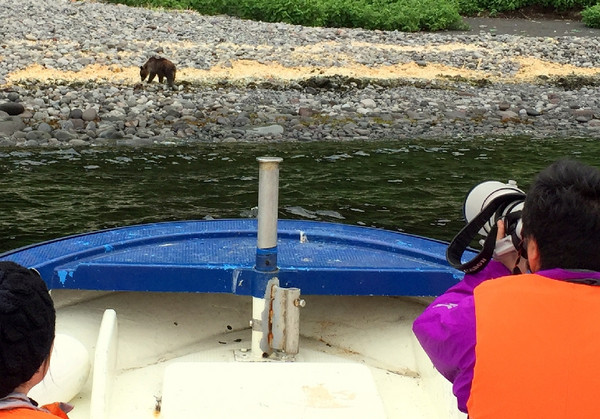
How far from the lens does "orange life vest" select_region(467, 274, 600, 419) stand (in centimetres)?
191

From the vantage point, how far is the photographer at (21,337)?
5.62 feet

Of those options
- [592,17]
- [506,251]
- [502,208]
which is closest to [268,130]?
[502,208]

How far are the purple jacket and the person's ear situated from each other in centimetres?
4

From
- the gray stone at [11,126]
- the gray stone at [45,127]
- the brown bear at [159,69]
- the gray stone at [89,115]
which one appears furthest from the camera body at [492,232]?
the brown bear at [159,69]

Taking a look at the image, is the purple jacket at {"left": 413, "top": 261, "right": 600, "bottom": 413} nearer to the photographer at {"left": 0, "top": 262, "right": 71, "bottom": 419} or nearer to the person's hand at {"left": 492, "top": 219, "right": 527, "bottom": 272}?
the person's hand at {"left": 492, "top": 219, "right": 527, "bottom": 272}

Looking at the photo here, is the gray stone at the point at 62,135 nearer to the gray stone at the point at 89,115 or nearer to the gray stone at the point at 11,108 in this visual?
the gray stone at the point at 89,115

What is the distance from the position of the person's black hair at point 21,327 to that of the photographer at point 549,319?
35.0 inches

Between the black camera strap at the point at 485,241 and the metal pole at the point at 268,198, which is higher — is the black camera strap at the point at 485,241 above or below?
above

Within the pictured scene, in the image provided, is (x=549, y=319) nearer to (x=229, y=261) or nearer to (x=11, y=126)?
(x=229, y=261)

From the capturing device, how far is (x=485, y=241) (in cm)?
221

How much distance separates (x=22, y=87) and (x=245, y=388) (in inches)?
508

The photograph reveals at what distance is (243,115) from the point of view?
583 inches

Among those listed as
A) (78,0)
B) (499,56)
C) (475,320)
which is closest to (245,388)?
(475,320)

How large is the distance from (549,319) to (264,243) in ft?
5.89
